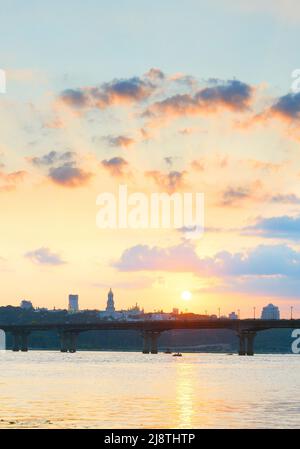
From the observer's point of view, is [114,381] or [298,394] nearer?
[298,394]

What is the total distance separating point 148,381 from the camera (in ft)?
519

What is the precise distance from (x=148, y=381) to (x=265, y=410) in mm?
63253
